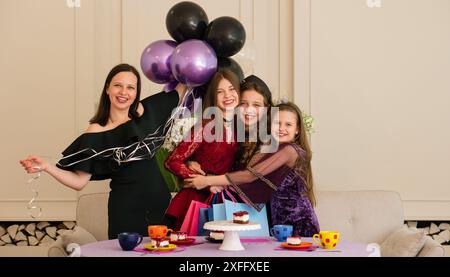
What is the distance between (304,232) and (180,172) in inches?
24.7

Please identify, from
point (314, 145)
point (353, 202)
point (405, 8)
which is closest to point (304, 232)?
point (353, 202)

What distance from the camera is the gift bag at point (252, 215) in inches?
99.0

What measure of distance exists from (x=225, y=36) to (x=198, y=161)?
630 mm

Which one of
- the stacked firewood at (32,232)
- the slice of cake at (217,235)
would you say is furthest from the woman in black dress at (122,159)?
the stacked firewood at (32,232)

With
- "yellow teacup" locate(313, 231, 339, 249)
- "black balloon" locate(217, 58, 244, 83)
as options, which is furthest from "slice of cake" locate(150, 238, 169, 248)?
"black balloon" locate(217, 58, 244, 83)

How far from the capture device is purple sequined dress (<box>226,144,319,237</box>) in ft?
8.73

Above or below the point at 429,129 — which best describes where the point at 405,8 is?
above

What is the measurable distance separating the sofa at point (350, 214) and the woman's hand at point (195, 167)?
1.09m

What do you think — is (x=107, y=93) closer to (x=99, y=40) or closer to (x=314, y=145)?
(x=99, y=40)

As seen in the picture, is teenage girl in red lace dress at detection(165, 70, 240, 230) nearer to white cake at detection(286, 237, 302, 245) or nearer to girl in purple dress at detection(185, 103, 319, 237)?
girl in purple dress at detection(185, 103, 319, 237)

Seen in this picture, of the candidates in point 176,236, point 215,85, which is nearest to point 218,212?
point 176,236

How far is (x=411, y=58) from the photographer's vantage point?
441 cm

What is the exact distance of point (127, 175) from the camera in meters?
2.85
